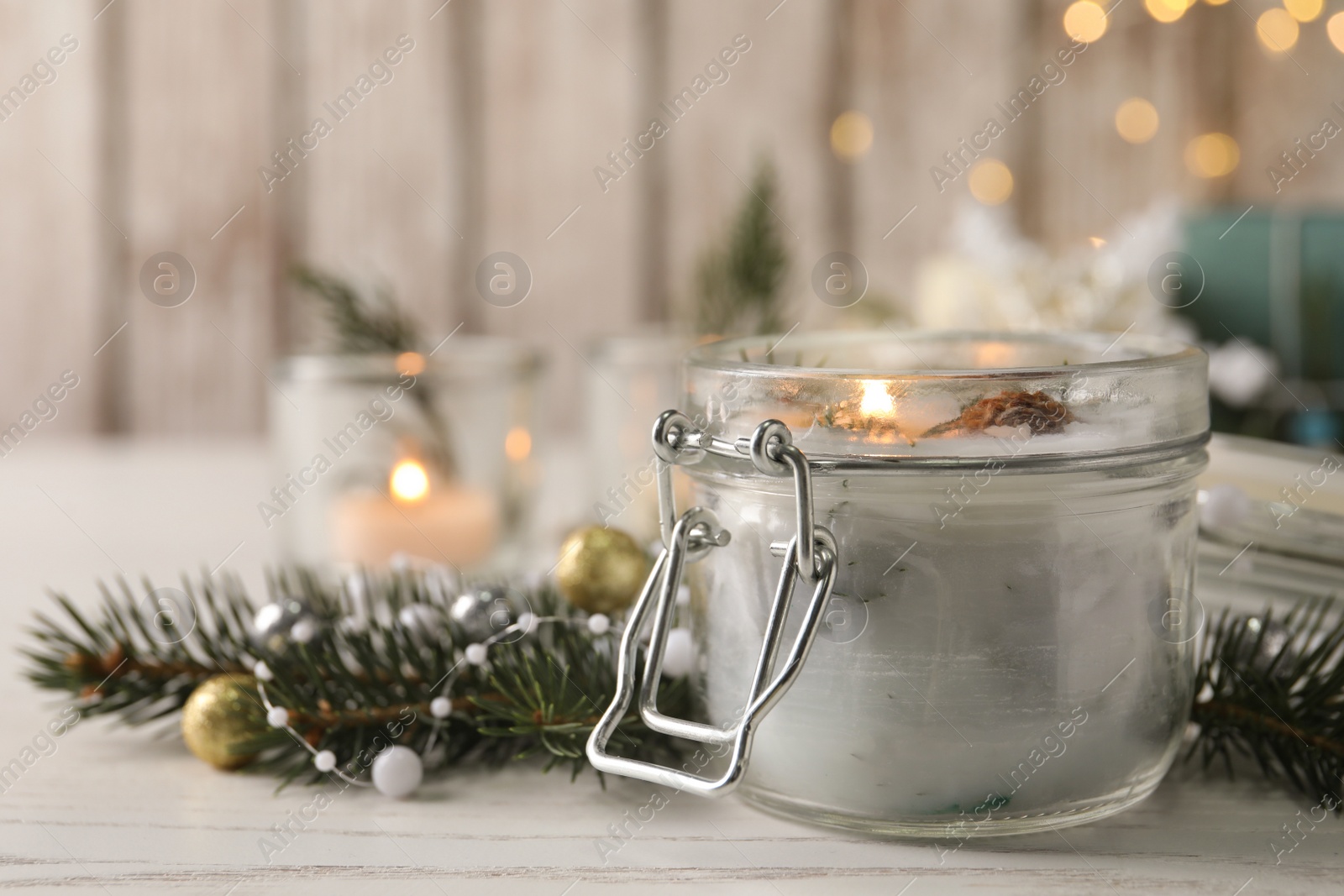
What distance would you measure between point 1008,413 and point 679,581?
119 mm

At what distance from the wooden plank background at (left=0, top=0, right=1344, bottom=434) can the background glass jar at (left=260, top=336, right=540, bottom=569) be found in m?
0.47

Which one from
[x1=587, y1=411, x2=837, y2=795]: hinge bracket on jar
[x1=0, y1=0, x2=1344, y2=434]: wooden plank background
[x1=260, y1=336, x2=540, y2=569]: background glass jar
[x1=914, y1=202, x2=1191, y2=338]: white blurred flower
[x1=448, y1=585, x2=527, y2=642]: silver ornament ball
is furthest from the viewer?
[x1=0, y1=0, x2=1344, y2=434]: wooden plank background

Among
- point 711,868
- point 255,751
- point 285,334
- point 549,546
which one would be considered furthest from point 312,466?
point 285,334

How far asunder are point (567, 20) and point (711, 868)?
1012 millimetres

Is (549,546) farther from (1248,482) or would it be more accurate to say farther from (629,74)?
(629,74)

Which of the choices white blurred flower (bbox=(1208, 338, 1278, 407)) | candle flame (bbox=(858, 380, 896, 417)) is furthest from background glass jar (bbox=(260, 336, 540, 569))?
white blurred flower (bbox=(1208, 338, 1278, 407))

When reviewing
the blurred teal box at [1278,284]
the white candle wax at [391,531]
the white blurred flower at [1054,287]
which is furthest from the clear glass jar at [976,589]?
the blurred teal box at [1278,284]

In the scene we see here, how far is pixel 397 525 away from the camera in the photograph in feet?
2.41

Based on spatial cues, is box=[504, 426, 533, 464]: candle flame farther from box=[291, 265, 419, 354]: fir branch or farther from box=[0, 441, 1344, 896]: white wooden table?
box=[0, 441, 1344, 896]: white wooden table

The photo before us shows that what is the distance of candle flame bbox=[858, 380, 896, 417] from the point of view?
37 cm

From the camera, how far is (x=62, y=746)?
49 centimetres

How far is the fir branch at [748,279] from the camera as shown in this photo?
3.02 ft

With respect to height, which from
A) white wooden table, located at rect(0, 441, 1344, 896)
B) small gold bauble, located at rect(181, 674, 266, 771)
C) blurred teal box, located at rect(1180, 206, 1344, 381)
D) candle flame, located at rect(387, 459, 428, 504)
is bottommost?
white wooden table, located at rect(0, 441, 1344, 896)

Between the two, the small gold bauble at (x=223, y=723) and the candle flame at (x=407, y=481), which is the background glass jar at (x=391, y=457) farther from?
the small gold bauble at (x=223, y=723)
